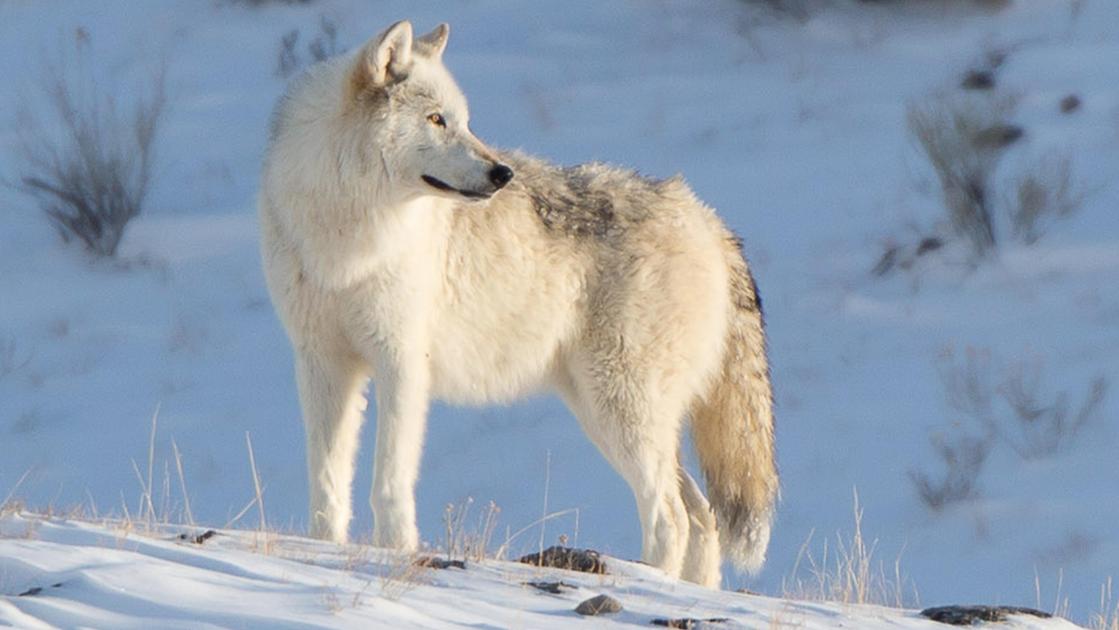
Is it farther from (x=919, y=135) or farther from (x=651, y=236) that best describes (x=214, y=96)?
(x=651, y=236)

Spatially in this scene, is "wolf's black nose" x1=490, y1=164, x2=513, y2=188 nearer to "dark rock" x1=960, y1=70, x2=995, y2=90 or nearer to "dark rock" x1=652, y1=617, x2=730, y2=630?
"dark rock" x1=652, y1=617, x2=730, y2=630

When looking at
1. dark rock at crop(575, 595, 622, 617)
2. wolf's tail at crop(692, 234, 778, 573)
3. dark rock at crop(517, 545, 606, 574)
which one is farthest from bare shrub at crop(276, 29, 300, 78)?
dark rock at crop(575, 595, 622, 617)

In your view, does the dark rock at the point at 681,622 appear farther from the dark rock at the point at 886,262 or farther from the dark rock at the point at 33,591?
the dark rock at the point at 886,262

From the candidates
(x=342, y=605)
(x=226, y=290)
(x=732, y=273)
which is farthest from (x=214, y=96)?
(x=342, y=605)

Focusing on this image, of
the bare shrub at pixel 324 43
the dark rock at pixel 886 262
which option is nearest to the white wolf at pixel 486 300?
the dark rock at pixel 886 262

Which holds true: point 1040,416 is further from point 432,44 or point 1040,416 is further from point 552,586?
point 552,586

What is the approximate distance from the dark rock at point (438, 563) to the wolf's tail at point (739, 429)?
7.09ft

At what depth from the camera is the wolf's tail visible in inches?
294

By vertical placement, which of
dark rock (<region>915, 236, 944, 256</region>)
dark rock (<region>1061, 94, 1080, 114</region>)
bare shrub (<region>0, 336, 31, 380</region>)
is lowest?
bare shrub (<region>0, 336, 31, 380</region>)

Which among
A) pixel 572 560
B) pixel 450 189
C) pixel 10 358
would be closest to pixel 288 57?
pixel 10 358

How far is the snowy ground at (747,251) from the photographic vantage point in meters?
11.8

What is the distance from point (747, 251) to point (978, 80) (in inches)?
104

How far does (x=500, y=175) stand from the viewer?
20.9 ft

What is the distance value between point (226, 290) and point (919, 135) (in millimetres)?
4985
